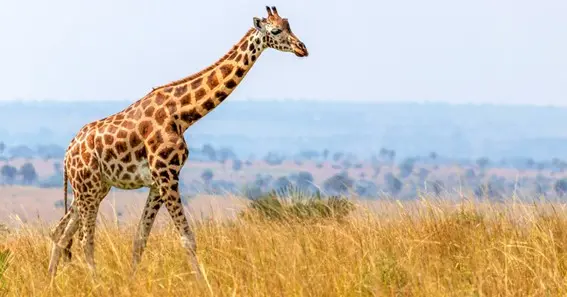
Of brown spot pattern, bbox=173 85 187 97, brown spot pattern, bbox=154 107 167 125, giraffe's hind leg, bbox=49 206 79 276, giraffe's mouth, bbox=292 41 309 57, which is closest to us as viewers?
giraffe's mouth, bbox=292 41 309 57

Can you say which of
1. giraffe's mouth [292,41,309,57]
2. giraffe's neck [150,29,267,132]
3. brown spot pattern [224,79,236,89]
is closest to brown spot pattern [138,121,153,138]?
giraffe's neck [150,29,267,132]

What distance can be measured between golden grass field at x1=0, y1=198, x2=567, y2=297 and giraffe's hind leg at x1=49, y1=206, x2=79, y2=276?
19cm

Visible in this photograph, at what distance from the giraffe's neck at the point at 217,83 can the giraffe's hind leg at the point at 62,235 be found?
154 cm

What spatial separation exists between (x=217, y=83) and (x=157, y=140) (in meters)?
0.81

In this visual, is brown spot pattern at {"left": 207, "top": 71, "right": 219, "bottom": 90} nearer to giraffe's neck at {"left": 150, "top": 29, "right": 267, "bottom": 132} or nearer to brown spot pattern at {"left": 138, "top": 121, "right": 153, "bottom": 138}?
giraffe's neck at {"left": 150, "top": 29, "right": 267, "bottom": 132}

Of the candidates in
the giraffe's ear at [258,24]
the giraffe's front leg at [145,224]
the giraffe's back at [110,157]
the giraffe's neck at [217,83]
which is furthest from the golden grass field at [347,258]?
the giraffe's ear at [258,24]

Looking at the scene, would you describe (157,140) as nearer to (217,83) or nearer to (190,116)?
(190,116)

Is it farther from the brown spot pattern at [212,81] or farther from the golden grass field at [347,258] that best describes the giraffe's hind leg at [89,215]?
the brown spot pattern at [212,81]

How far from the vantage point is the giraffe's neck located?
32.2 ft

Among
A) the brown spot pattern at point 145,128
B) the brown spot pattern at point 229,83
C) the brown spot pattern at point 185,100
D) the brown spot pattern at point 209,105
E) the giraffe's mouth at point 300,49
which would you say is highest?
the giraffe's mouth at point 300,49

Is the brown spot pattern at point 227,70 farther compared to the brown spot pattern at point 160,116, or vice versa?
the brown spot pattern at point 227,70

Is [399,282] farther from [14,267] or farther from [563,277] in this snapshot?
[14,267]

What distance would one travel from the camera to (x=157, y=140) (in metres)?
9.62

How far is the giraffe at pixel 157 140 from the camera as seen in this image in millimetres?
9570
